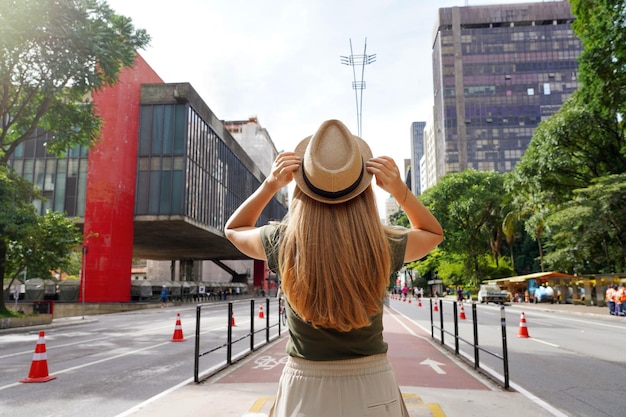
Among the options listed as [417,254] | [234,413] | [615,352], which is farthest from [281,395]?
[615,352]

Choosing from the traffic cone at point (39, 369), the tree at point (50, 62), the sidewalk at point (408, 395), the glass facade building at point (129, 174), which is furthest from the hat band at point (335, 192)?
Answer: the glass facade building at point (129, 174)

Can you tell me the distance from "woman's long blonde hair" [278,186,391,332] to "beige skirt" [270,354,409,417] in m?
0.17

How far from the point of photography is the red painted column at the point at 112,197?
33.2m

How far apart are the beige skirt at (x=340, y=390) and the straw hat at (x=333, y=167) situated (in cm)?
63

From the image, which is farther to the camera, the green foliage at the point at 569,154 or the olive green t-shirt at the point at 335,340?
the green foliage at the point at 569,154

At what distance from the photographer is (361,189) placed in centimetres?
178

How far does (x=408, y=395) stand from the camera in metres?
6.24

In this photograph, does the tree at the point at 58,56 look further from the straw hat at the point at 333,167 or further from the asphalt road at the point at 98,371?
the straw hat at the point at 333,167

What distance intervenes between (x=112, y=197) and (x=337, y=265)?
36.3 m

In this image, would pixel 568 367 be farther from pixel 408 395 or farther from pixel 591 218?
pixel 591 218

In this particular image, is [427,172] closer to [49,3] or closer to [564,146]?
[564,146]

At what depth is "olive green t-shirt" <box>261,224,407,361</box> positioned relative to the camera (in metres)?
1.78

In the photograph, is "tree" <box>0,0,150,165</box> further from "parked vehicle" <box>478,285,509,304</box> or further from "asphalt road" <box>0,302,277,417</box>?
"parked vehicle" <box>478,285,509,304</box>

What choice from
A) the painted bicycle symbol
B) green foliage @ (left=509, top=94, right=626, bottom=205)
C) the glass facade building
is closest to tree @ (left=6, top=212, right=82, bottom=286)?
the glass facade building
